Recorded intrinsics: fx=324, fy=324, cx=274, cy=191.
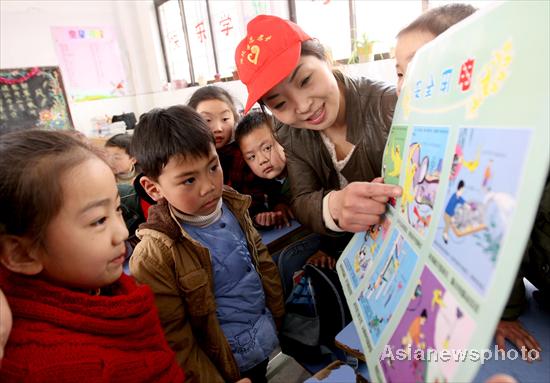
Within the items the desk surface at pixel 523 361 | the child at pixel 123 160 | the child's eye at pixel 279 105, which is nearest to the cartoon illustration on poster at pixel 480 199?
the desk surface at pixel 523 361

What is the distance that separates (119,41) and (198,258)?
5477mm

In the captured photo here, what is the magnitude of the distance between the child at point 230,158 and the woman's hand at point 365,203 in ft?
3.51

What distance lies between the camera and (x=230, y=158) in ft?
5.64

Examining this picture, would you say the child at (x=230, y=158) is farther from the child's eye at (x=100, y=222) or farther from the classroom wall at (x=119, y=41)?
the classroom wall at (x=119, y=41)

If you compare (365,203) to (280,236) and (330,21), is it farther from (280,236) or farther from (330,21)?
(330,21)

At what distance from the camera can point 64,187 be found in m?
0.54

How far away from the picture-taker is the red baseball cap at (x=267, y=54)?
84 centimetres

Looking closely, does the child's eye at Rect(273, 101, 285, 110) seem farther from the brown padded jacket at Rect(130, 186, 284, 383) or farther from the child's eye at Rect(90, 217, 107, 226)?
the child's eye at Rect(90, 217, 107, 226)

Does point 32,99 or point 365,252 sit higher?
point 32,99

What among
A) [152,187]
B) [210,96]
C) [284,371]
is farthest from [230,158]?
[284,371]

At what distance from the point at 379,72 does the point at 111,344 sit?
2.36 meters

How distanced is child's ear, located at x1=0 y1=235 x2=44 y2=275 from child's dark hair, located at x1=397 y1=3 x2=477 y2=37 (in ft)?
3.25

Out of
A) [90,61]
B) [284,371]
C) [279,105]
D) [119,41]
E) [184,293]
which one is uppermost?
[119,41]

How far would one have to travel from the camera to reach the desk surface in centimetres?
50
